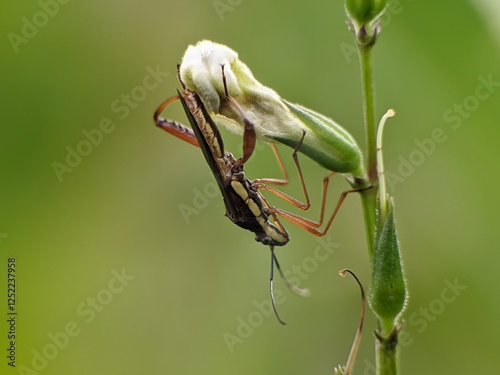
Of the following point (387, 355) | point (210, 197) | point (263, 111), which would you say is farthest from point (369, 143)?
point (210, 197)

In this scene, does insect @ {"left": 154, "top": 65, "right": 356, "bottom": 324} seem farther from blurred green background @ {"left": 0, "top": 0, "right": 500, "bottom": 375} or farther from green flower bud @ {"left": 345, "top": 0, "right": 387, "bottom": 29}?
blurred green background @ {"left": 0, "top": 0, "right": 500, "bottom": 375}

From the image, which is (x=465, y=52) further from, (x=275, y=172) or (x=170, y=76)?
(x=170, y=76)

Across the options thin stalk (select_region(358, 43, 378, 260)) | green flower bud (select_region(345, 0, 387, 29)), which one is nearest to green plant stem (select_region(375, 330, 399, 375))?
thin stalk (select_region(358, 43, 378, 260))

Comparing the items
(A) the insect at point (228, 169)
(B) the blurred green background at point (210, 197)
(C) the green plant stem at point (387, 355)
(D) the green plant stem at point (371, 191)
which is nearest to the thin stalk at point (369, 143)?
(D) the green plant stem at point (371, 191)

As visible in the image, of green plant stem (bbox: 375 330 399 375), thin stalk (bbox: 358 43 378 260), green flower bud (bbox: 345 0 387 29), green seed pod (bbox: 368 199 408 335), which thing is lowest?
green plant stem (bbox: 375 330 399 375)

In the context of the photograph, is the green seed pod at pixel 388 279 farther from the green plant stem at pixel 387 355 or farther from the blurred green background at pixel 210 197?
the blurred green background at pixel 210 197

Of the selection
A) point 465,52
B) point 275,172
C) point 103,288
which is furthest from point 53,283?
point 465,52

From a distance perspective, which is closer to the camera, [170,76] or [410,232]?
[410,232]
